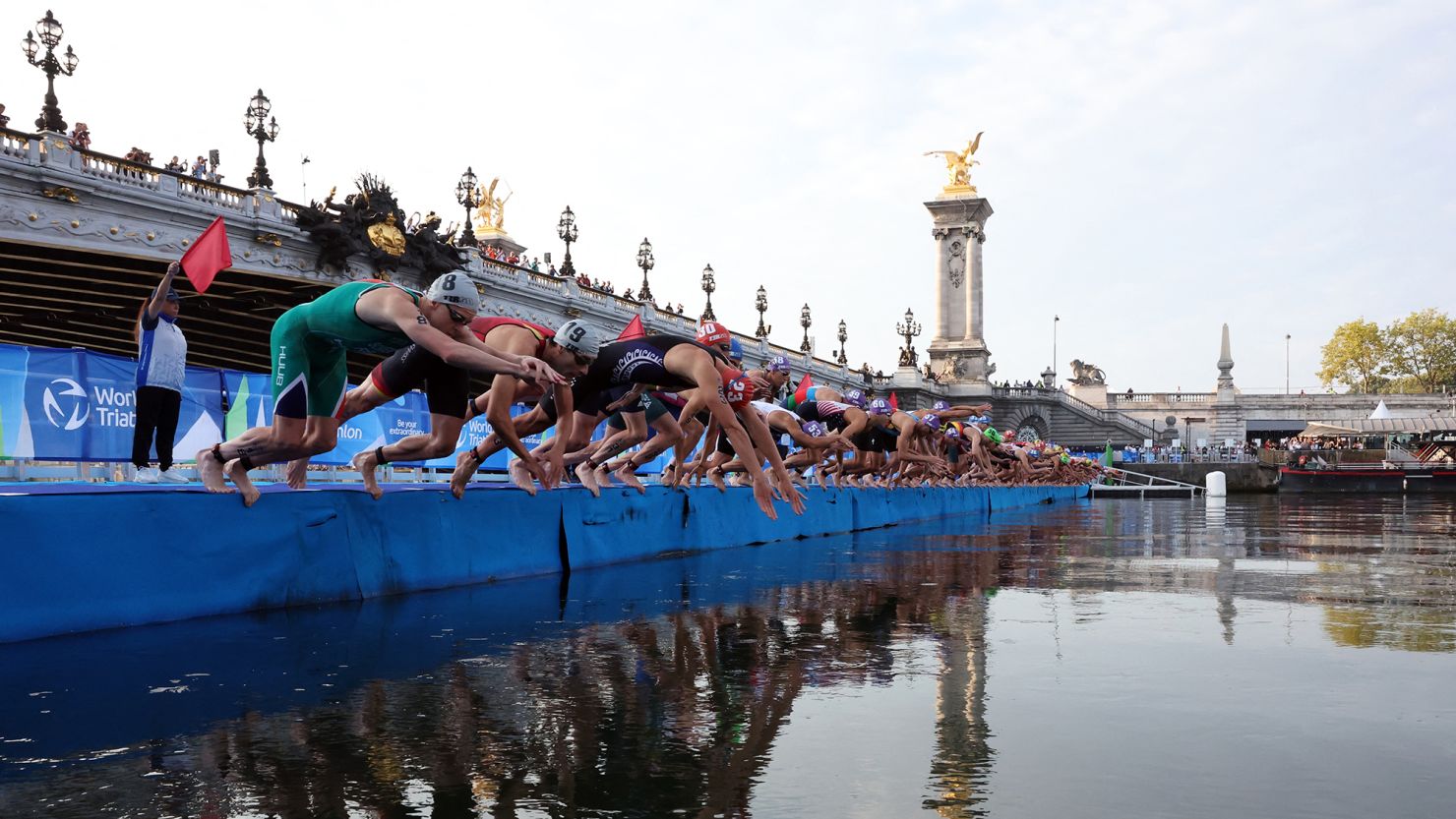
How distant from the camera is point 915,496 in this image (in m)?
21.3

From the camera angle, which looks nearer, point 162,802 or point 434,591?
point 162,802

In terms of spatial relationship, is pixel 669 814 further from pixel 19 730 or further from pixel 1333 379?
pixel 1333 379

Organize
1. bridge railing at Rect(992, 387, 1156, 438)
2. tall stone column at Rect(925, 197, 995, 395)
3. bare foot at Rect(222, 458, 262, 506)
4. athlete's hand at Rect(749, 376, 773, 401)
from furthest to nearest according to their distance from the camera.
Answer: tall stone column at Rect(925, 197, 995, 395), bridge railing at Rect(992, 387, 1156, 438), athlete's hand at Rect(749, 376, 773, 401), bare foot at Rect(222, 458, 262, 506)

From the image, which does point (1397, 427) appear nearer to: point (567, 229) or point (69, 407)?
point (567, 229)

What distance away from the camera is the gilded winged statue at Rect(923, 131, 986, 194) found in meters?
107

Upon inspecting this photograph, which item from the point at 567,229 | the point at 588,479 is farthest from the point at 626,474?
the point at 567,229

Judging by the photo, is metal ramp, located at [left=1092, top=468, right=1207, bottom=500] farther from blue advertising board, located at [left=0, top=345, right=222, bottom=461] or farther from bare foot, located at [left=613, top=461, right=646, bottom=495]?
blue advertising board, located at [left=0, top=345, right=222, bottom=461]

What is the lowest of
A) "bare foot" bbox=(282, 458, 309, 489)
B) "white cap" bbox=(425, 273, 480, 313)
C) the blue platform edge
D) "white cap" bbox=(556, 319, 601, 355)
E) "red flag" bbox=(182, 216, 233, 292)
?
the blue platform edge

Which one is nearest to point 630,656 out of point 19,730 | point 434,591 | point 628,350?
point 19,730

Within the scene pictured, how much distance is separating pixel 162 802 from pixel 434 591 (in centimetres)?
483

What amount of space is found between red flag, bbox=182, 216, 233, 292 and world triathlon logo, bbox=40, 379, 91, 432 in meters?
5.03

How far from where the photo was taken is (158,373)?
36.1 feet

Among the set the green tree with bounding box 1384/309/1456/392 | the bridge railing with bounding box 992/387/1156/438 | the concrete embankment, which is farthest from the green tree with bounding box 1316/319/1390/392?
the concrete embankment

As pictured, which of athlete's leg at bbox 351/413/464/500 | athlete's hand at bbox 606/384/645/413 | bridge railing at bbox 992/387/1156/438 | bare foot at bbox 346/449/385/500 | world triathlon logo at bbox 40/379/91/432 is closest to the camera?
bare foot at bbox 346/449/385/500
